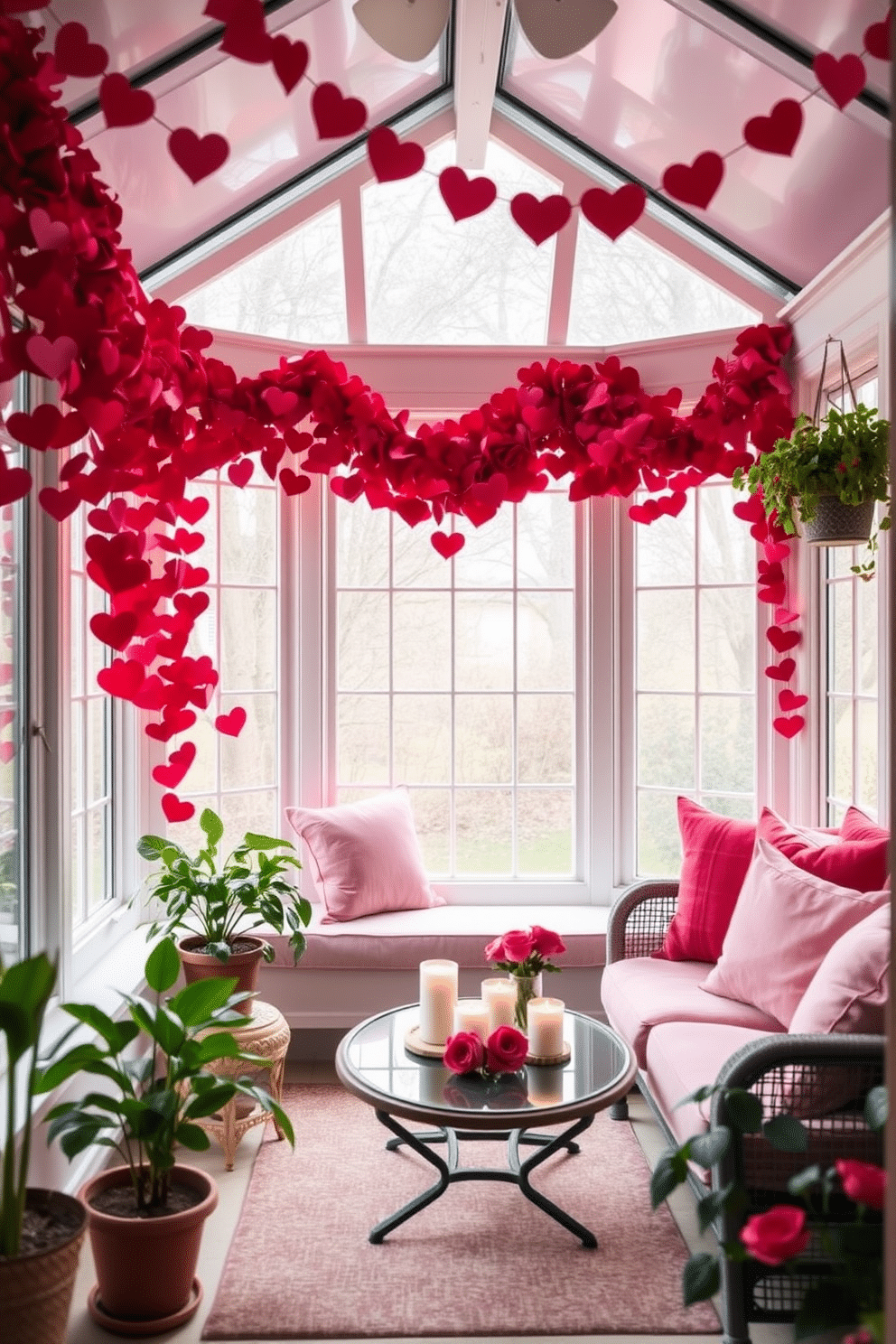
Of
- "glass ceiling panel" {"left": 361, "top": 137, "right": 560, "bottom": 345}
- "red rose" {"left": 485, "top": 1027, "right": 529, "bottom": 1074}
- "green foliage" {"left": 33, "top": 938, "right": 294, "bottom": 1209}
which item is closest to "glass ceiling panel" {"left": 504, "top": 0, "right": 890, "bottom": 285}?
"glass ceiling panel" {"left": 361, "top": 137, "right": 560, "bottom": 345}

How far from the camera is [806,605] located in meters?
4.00

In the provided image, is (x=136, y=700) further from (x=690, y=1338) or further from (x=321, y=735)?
(x=690, y=1338)

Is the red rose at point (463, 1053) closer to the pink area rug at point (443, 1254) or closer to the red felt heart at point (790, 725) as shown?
the pink area rug at point (443, 1254)

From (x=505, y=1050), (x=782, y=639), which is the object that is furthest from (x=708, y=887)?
(x=505, y=1050)

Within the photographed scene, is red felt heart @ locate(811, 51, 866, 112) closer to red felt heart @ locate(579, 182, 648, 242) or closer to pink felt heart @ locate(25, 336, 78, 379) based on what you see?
red felt heart @ locate(579, 182, 648, 242)

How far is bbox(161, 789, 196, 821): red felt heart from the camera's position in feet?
12.1

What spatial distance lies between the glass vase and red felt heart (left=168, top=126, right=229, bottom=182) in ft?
6.95

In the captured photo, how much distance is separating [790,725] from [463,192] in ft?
8.86

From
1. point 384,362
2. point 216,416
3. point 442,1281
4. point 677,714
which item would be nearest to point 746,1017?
point 442,1281

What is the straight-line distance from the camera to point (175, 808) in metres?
3.71

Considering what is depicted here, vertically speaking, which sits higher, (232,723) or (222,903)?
(232,723)

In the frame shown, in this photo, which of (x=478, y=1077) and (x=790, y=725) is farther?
(x=790, y=725)

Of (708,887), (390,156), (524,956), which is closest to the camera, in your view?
(390,156)

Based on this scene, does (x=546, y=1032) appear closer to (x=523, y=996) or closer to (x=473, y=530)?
(x=523, y=996)
